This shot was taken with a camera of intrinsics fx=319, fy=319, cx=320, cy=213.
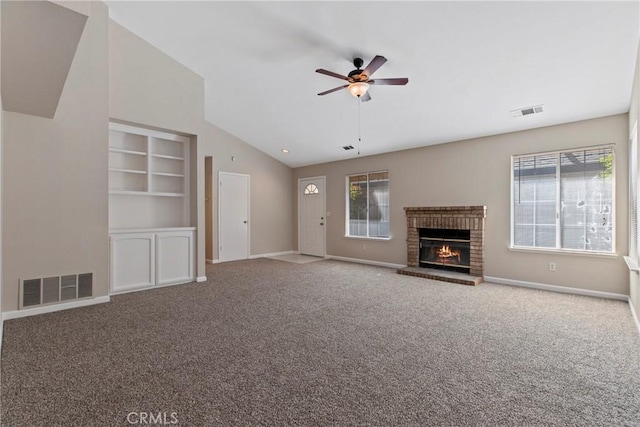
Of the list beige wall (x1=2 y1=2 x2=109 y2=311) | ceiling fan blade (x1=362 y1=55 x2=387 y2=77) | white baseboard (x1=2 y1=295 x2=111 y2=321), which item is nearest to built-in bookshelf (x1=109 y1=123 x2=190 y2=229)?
beige wall (x1=2 y1=2 x2=109 y2=311)

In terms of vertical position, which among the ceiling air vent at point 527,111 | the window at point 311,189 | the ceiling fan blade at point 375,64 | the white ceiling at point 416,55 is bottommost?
the window at point 311,189

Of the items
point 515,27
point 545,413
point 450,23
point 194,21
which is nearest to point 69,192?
point 194,21

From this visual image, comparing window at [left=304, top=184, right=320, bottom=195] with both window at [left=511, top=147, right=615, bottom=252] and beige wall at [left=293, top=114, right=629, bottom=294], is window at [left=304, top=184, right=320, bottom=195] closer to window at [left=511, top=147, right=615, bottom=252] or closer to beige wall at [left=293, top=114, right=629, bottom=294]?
beige wall at [left=293, top=114, right=629, bottom=294]

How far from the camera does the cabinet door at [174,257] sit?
4.88 meters

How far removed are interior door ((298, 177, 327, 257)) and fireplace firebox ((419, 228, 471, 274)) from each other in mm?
2721

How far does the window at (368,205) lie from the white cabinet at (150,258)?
3730 mm

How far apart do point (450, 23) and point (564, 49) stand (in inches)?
48.1

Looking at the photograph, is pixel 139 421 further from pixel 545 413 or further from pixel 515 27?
pixel 515 27

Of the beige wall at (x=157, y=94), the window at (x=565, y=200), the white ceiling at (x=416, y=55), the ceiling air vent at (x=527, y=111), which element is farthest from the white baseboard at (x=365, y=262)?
the beige wall at (x=157, y=94)

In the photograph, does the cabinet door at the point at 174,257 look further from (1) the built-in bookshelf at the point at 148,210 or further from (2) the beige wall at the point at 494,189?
(2) the beige wall at the point at 494,189

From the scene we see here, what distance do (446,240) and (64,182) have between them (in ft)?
19.3

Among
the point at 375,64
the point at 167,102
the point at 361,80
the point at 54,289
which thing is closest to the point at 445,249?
the point at 361,80

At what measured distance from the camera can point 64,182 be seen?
3.82 m

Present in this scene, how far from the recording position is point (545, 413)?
5.96ft
